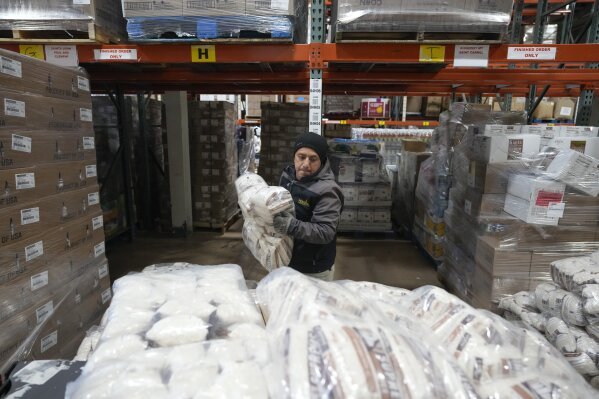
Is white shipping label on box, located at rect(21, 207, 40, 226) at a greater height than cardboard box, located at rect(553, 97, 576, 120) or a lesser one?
lesser

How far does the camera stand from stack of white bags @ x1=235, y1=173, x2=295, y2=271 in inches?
88.4

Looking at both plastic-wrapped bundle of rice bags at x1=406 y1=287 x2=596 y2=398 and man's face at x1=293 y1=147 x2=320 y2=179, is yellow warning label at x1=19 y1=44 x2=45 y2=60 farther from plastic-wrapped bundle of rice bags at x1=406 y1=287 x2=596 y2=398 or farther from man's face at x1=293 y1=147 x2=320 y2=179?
plastic-wrapped bundle of rice bags at x1=406 y1=287 x2=596 y2=398

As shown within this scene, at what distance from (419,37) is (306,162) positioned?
54.9 inches

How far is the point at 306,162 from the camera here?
8.29ft

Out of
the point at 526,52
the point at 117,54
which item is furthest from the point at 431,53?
the point at 117,54

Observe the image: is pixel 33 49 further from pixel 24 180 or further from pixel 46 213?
pixel 46 213

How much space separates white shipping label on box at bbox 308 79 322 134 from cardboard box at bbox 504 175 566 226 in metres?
1.86

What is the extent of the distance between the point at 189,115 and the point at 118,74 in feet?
6.74

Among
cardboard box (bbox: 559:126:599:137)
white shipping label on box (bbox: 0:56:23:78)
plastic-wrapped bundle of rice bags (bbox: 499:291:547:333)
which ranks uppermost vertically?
white shipping label on box (bbox: 0:56:23:78)

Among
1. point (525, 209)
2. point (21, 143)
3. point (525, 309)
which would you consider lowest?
point (525, 309)

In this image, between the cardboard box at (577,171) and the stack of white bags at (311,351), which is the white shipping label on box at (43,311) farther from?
the cardboard box at (577,171)

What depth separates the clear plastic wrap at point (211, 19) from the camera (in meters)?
2.83

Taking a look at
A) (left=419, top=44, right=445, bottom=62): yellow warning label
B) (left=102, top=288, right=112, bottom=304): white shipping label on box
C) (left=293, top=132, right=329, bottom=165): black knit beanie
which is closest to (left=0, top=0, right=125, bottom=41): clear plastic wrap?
(left=293, top=132, right=329, bottom=165): black knit beanie

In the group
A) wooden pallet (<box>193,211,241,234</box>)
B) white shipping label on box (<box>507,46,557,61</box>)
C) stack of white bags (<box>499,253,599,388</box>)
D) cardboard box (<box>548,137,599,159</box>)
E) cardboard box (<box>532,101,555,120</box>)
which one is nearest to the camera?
stack of white bags (<box>499,253,599,388</box>)
